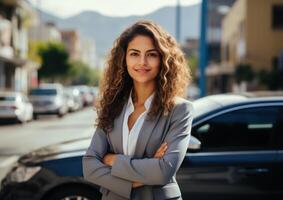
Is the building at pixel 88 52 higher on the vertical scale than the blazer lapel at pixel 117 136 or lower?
higher

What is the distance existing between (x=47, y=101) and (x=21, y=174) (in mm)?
24684

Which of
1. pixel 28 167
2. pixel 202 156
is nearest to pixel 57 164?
pixel 28 167

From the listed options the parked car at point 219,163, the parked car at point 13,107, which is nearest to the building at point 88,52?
the parked car at point 13,107

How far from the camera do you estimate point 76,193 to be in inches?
186

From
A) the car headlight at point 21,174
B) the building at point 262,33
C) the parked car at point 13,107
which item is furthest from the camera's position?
the building at point 262,33

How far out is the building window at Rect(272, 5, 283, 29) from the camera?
40.1 metres

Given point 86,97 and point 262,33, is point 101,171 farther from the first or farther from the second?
point 86,97

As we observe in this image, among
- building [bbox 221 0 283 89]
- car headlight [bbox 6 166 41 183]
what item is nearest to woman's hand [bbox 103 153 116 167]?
car headlight [bbox 6 166 41 183]

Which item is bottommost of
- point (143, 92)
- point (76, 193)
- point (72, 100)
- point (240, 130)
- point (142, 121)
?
point (72, 100)

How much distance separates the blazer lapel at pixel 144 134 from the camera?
2596mm

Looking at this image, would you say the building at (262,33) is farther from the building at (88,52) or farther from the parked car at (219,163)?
the building at (88,52)

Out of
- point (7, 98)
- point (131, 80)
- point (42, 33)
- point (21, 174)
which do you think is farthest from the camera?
point (42, 33)

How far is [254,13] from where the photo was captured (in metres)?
40.7

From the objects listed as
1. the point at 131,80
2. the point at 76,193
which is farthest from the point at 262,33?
the point at 131,80
